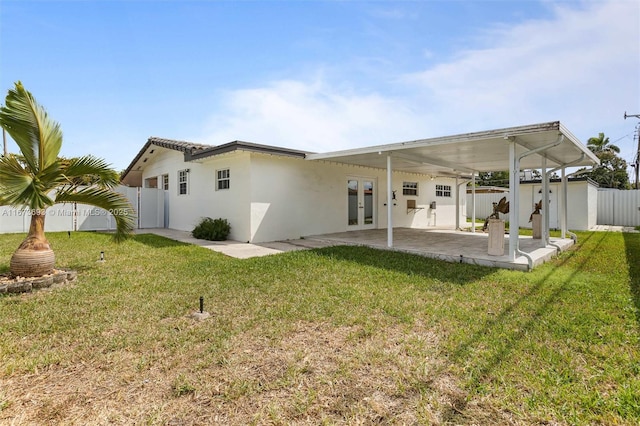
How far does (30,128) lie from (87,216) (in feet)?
32.8

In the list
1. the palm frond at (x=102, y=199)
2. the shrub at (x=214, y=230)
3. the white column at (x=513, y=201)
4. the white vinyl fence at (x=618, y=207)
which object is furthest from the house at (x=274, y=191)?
the white vinyl fence at (x=618, y=207)

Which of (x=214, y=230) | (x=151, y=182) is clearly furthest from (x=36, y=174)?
(x=151, y=182)

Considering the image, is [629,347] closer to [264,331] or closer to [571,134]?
[264,331]

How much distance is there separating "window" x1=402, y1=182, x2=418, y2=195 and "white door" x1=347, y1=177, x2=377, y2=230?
215 cm

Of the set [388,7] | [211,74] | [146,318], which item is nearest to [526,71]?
[388,7]

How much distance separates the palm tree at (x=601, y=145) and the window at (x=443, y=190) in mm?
25262

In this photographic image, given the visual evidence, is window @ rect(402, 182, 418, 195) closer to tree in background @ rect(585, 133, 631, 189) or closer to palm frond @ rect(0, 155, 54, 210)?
palm frond @ rect(0, 155, 54, 210)

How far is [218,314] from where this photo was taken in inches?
153

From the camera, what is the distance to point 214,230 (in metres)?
10.3

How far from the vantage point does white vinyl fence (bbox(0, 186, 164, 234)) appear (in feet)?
39.0

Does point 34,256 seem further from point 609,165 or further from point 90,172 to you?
point 609,165

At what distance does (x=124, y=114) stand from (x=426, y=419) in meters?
14.7

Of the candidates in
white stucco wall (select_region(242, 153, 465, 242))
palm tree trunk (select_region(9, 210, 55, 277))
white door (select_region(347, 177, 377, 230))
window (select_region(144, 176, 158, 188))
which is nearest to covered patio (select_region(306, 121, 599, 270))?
white stucco wall (select_region(242, 153, 465, 242))

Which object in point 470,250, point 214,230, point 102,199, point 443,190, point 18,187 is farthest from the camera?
point 443,190
